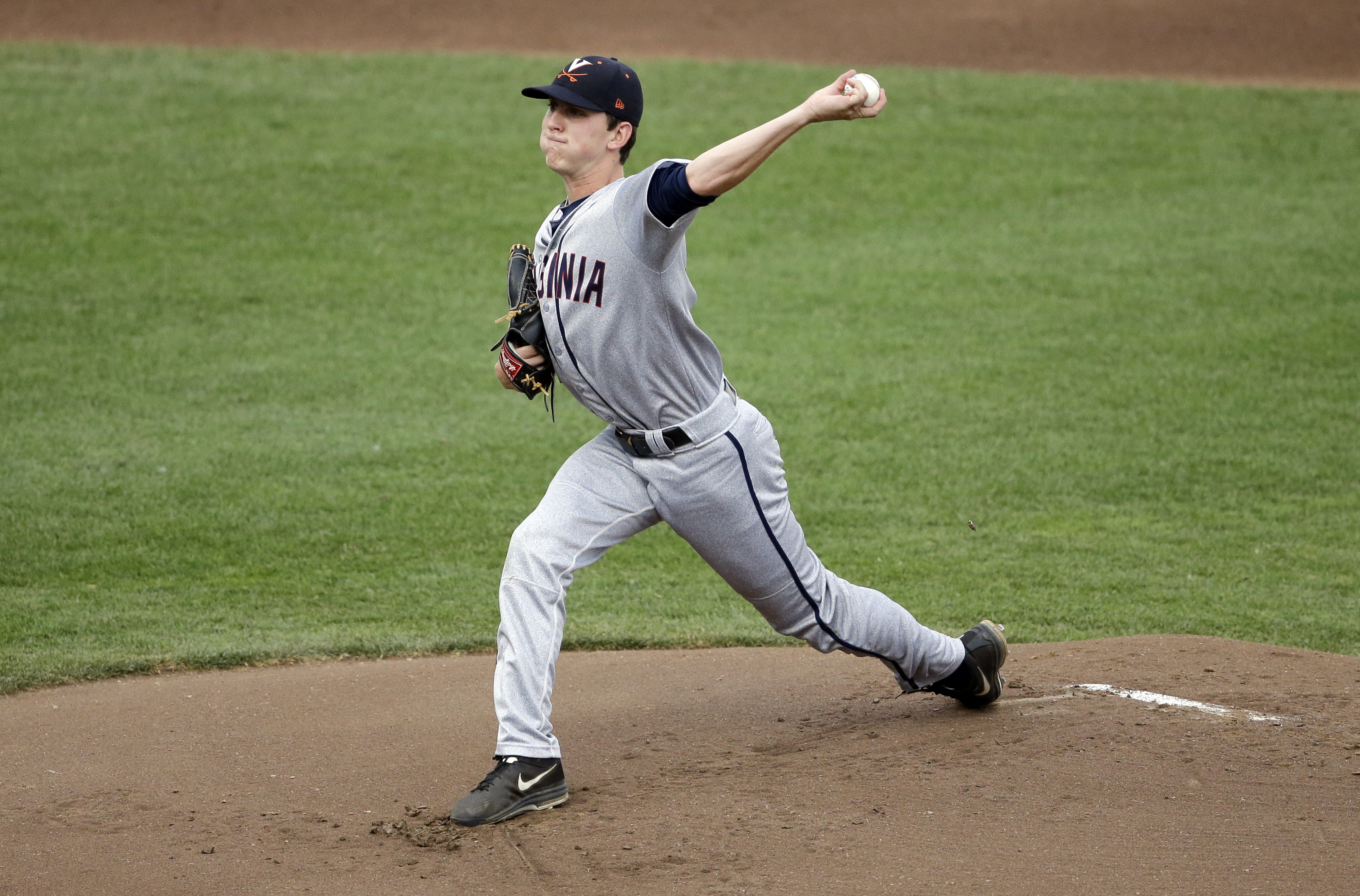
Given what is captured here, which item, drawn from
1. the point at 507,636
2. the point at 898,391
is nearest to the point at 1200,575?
the point at 898,391

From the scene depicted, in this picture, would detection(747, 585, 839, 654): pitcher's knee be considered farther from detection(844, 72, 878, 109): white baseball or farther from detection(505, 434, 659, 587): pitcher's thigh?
detection(844, 72, 878, 109): white baseball

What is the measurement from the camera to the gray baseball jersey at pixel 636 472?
3498 millimetres

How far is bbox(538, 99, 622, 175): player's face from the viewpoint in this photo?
142 inches

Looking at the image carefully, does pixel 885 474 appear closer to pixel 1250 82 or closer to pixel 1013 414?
pixel 1013 414

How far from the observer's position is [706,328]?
9797mm

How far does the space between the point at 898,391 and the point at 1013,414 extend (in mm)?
761

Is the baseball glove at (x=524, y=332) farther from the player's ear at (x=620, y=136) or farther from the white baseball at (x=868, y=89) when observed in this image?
the white baseball at (x=868, y=89)

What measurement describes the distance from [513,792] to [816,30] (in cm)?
1636

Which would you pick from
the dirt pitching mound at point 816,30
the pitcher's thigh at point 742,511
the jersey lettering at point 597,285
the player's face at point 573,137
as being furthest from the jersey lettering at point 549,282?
the dirt pitching mound at point 816,30

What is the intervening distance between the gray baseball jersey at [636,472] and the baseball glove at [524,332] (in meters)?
0.05

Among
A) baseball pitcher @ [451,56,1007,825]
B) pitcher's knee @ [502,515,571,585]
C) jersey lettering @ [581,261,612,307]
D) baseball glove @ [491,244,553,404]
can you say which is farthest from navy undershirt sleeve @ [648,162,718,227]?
pitcher's knee @ [502,515,571,585]

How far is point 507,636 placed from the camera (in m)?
3.56

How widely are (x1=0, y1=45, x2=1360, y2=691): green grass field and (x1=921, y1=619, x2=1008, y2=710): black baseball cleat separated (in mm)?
1349

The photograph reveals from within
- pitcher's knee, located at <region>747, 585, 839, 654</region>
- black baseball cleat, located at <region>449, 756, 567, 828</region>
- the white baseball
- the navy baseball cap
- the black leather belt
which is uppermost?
the navy baseball cap
